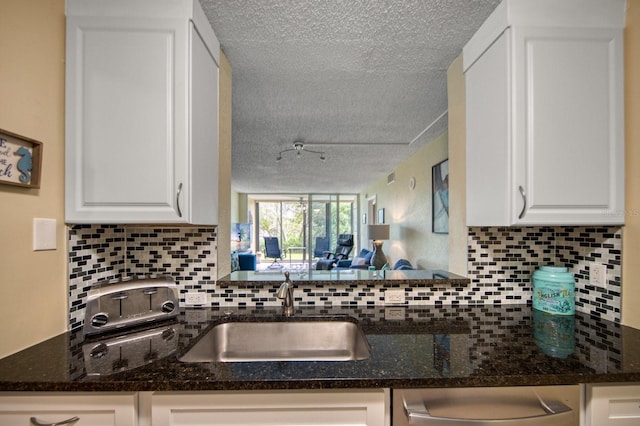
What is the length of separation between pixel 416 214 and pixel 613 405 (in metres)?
3.49

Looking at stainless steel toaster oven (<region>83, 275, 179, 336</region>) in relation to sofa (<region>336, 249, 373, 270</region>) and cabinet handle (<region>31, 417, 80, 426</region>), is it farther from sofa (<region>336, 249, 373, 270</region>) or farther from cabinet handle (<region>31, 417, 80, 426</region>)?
sofa (<region>336, 249, 373, 270</region>)

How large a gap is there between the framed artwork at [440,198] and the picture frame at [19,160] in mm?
3167

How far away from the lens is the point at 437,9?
52.4 inches

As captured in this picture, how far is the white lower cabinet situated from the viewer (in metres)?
0.90

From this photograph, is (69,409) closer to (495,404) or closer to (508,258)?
(495,404)

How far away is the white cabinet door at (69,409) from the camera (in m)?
0.85

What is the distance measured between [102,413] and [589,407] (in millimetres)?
1473

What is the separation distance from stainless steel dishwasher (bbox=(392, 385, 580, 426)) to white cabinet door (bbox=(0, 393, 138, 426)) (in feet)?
2.62

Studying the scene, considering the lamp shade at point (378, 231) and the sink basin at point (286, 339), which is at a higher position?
the lamp shade at point (378, 231)

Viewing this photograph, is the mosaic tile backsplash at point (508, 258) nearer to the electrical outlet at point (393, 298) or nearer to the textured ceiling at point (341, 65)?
the electrical outlet at point (393, 298)

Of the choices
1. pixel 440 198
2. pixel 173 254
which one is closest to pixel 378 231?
pixel 440 198

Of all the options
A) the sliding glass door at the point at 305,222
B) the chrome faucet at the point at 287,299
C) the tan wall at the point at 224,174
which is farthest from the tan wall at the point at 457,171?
the sliding glass door at the point at 305,222

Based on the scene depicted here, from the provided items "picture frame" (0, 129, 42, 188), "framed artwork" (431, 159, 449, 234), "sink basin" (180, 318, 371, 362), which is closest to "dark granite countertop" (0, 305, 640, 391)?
"sink basin" (180, 318, 371, 362)

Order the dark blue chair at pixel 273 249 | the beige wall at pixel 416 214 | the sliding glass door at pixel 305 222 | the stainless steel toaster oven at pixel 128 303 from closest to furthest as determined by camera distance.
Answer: the stainless steel toaster oven at pixel 128 303 < the beige wall at pixel 416 214 < the sliding glass door at pixel 305 222 < the dark blue chair at pixel 273 249
